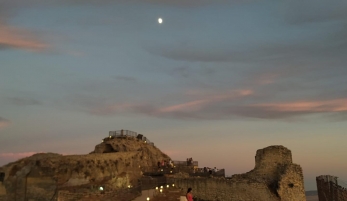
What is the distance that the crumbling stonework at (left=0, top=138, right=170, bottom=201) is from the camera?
34.5 meters

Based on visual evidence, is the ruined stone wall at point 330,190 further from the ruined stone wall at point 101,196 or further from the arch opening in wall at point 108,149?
the arch opening in wall at point 108,149

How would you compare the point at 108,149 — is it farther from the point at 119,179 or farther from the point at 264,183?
the point at 264,183

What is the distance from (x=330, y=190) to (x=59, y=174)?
24.8m

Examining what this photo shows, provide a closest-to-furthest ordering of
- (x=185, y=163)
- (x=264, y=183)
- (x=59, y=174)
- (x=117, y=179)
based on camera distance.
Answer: (x=264, y=183), (x=117, y=179), (x=59, y=174), (x=185, y=163)

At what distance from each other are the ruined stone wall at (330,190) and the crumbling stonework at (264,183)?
9.22 ft

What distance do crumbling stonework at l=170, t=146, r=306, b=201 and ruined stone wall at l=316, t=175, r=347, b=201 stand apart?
2.81m

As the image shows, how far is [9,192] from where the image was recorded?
35000 millimetres

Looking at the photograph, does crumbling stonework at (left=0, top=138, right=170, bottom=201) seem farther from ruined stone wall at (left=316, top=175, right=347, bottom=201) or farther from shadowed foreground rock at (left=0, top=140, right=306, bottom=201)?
ruined stone wall at (left=316, top=175, right=347, bottom=201)

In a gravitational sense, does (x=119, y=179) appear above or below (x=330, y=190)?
above

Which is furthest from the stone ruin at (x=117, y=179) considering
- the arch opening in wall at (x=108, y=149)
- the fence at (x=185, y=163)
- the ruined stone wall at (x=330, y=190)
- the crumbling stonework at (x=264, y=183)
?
the fence at (x=185, y=163)

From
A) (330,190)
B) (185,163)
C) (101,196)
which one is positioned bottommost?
(101,196)

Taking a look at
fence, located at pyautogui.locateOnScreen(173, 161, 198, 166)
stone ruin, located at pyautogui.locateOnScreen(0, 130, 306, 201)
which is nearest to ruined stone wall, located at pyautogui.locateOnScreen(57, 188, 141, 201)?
stone ruin, located at pyautogui.locateOnScreen(0, 130, 306, 201)

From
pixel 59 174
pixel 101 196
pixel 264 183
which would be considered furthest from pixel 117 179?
pixel 264 183

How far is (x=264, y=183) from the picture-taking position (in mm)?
30984
